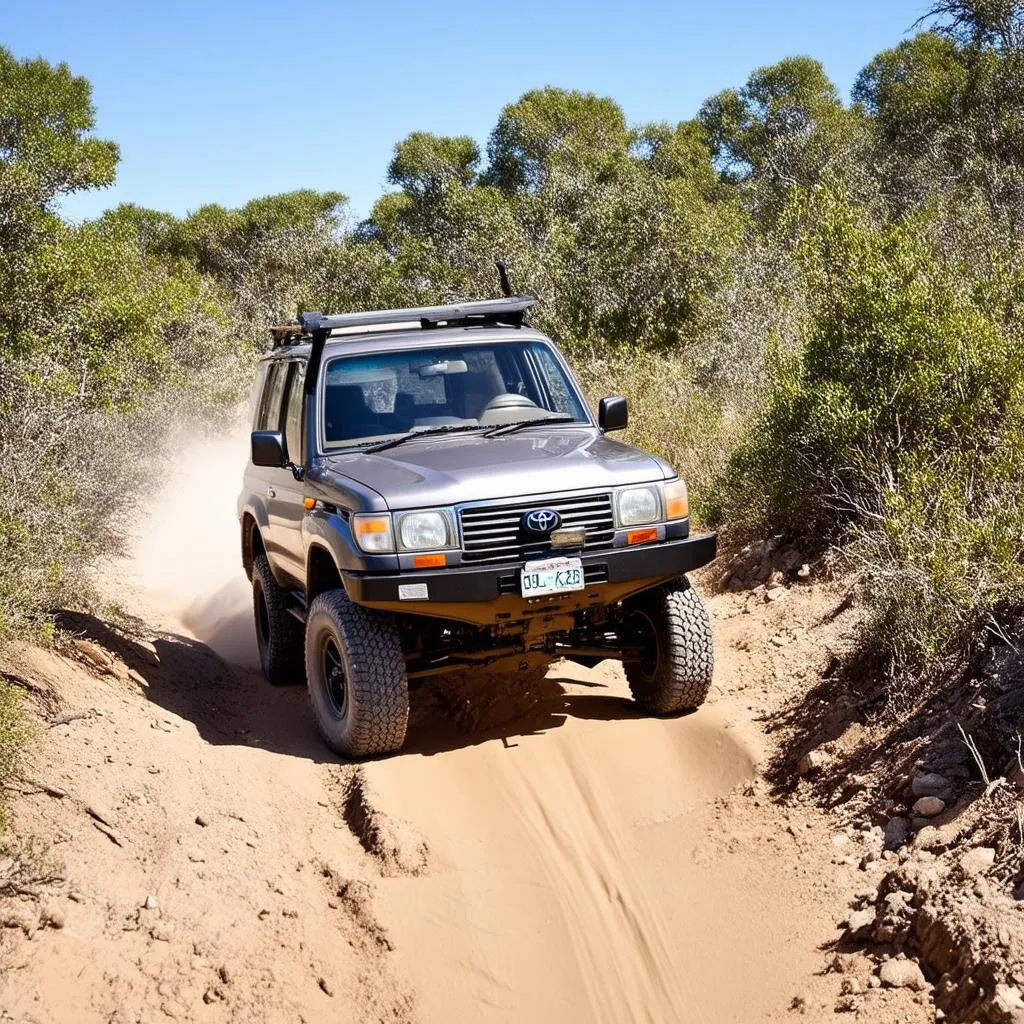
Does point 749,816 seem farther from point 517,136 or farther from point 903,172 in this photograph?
point 517,136

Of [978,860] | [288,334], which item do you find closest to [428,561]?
[978,860]

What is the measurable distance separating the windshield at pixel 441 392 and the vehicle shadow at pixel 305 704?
144 cm

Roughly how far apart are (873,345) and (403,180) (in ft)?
118

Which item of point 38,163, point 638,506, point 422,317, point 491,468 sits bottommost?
point 638,506

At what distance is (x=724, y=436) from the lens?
1138cm

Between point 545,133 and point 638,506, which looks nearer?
point 638,506

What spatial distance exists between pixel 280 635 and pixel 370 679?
222cm

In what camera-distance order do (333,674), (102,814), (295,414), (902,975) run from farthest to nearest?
(295,414)
(333,674)
(102,814)
(902,975)

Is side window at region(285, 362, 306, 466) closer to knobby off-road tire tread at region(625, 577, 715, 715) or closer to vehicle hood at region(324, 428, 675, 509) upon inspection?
vehicle hood at region(324, 428, 675, 509)

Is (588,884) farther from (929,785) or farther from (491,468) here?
(491,468)

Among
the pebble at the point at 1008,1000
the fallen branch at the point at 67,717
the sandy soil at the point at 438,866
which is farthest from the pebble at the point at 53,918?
the pebble at the point at 1008,1000

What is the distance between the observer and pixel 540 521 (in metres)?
5.56

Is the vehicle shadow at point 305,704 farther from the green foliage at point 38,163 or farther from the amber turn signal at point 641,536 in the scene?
the green foliage at point 38,163

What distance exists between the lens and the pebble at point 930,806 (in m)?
4.64
